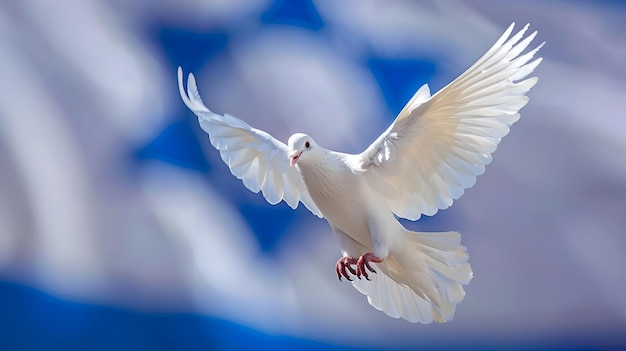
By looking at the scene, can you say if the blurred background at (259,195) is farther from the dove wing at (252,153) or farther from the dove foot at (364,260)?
the dove foot at (364,260)

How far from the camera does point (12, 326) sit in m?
3.82

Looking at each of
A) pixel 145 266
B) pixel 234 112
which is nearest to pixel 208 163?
pixel 234 112

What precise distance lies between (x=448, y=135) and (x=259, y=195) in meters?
1.54

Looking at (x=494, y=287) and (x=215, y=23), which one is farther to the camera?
(x=215, y=23)

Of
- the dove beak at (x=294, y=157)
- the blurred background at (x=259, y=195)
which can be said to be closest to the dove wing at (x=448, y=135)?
the dove beak at (x=294, y=157)

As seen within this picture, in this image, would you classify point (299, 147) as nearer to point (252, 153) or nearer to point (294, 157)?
point (294, 157)

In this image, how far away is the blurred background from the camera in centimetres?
373

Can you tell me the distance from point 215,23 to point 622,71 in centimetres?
191

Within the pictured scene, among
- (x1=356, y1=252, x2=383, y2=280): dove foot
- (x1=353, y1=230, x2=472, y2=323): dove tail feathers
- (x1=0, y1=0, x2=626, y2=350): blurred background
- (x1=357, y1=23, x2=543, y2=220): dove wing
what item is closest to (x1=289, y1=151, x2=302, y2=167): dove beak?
(x1=357, y1=23, x2=543, y2=220): dove wing

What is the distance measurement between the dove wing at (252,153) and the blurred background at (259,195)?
93 cm

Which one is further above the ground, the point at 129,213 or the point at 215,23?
the point at 215,23

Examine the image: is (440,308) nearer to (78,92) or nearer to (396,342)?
(396,342)

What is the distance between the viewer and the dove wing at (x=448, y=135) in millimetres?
2326

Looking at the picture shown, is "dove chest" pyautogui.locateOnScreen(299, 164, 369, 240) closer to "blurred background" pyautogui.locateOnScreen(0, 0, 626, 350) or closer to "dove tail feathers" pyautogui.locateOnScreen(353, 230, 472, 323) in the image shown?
"dove tail feathers" pyautogui.locateOnScreen(353, 230, 472, 323)
